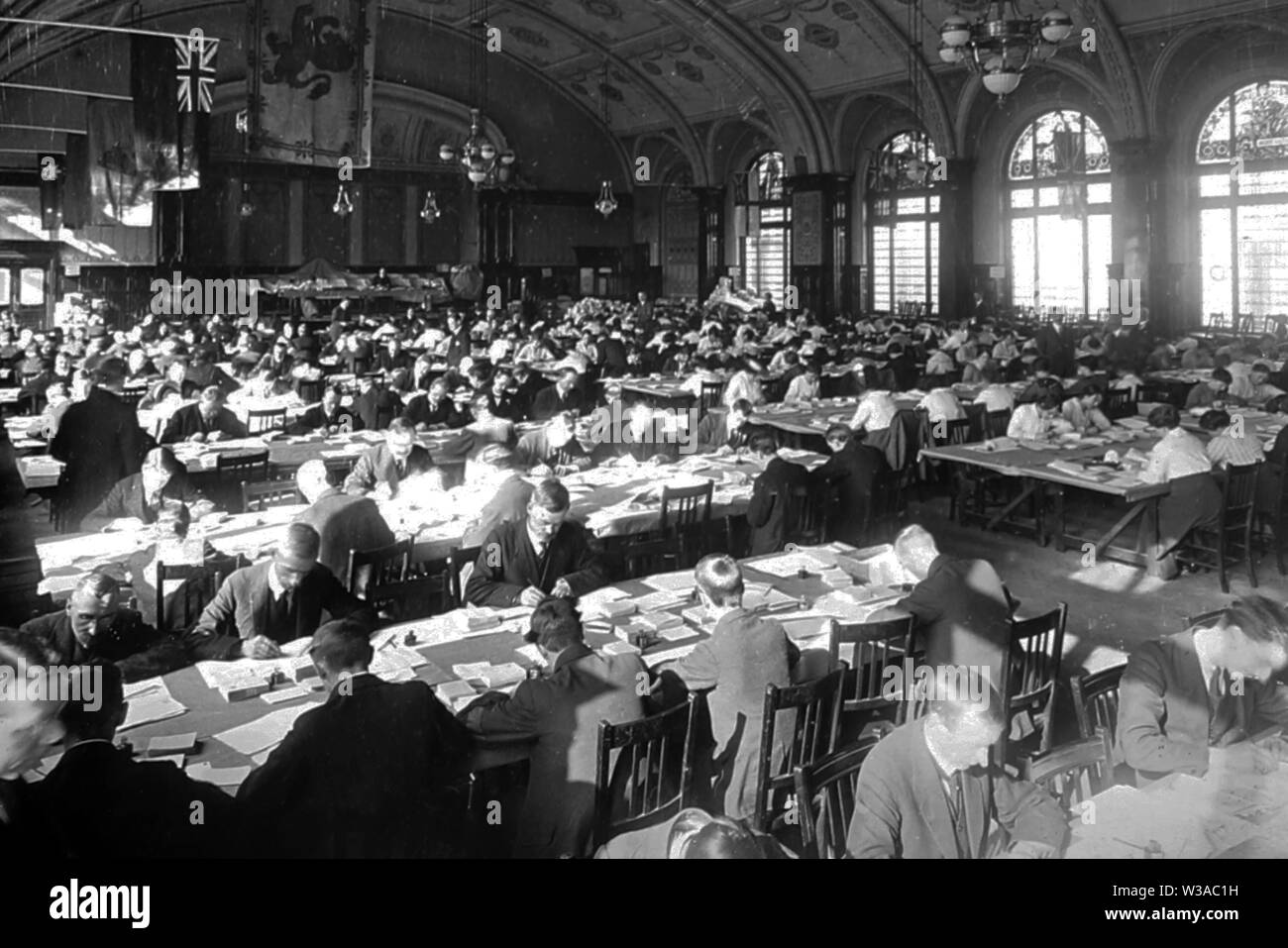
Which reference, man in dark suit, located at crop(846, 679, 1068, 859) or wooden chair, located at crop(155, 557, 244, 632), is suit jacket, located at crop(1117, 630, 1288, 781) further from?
wooden chair, located at crop(155, 557, 244, 632)

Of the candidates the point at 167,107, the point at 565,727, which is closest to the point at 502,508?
the point at 565,727

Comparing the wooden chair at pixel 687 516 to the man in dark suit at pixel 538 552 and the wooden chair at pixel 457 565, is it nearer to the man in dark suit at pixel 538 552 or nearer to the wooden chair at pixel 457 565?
the man in dark suit at pixel 538 552

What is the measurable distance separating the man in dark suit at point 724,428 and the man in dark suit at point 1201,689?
5.74m

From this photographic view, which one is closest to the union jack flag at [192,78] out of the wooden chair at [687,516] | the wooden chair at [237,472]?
the wooden chair at [237,472]

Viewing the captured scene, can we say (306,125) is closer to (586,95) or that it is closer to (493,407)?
(493,407)

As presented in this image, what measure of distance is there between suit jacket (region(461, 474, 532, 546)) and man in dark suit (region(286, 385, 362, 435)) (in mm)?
4240

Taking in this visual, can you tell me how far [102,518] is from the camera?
7.04 m

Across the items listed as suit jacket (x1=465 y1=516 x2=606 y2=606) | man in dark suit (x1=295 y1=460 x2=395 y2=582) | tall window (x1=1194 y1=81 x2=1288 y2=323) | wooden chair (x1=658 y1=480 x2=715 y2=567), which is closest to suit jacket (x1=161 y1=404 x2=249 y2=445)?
man in dark suit (x1=295 y1=460 x2=395 y2=582)

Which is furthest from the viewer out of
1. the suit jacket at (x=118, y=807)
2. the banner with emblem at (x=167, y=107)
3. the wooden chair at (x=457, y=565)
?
the banner with emblem at (x=167, y=107)

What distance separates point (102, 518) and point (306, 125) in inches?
224

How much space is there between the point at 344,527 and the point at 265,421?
4659mm

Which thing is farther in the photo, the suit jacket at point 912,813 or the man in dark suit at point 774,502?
the man in dark suit at point 774,502

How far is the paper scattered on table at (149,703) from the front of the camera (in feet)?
13.3
